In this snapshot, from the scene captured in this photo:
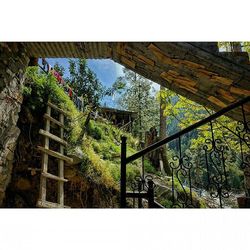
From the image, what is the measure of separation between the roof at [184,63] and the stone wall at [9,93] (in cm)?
23

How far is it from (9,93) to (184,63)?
227cm

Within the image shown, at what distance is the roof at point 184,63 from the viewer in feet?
8.77

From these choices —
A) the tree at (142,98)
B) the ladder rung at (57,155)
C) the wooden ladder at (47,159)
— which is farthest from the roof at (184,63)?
the tree at (142,98)

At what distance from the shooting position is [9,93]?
10.5ft

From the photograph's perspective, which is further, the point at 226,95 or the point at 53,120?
the point at 53,120

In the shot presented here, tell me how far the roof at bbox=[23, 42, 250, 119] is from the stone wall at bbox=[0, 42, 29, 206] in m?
0.23

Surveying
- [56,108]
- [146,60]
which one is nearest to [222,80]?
[146,60]

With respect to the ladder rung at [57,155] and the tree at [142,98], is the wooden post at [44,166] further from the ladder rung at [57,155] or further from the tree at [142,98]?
the tree at [142,98]

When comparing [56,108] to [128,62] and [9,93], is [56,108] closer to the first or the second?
[9,93]
